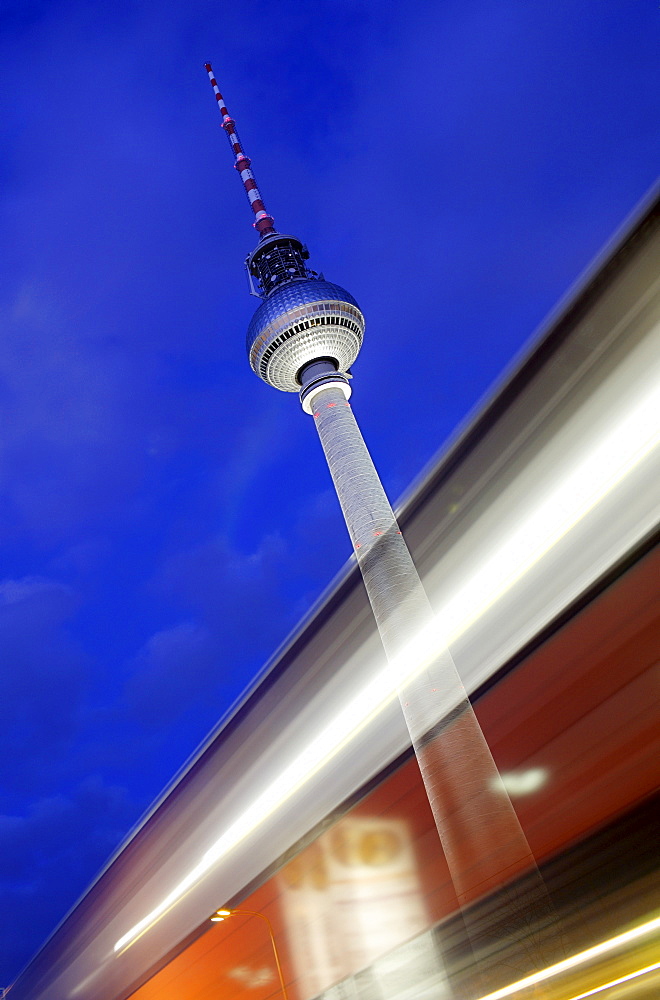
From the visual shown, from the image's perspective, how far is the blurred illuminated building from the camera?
9.45 ft

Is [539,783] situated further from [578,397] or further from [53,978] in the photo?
[53,978]

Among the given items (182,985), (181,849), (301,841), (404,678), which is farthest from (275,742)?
(182,985)

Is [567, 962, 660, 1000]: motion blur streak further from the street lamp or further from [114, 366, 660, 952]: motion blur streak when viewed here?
the street lamp

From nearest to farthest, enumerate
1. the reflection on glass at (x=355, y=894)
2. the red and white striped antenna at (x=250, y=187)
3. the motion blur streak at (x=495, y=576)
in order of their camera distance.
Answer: the motion blur streak at (x=495, y=576)
the reflection on glass at (x=355, y=894)
the red and white striped antenna at (x=250, y=187)

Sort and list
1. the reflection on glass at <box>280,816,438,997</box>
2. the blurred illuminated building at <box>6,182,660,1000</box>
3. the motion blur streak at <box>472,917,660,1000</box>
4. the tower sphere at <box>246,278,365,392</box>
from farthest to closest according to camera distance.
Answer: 1. the tower sphere at <box>246,278,365,392</box>
2. the reflection on glass at <box>280,816,438,997</box>
3. the blurred illuminated building at <box>6,182,660,1000</box>
4. the motion blur streak at <box>472,917,660,1000</box>

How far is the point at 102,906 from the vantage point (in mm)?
7211

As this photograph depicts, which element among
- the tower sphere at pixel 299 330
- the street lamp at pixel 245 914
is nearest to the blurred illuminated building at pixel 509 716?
the street lamp at pixel 245 914

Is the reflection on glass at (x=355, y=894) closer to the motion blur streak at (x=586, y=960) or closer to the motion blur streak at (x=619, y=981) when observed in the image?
the motion blur streak at (x=586, y=960)

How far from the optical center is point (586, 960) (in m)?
2.74

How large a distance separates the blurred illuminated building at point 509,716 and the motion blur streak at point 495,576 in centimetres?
1

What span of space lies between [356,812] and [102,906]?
450 centimetres

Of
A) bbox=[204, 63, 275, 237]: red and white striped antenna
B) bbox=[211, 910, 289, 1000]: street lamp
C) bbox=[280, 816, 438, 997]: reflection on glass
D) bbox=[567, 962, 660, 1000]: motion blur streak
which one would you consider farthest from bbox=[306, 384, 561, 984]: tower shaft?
bbox=[204, 63, 275, 237]: red and white striped antenna

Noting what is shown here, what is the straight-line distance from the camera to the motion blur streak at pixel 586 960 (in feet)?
8.48

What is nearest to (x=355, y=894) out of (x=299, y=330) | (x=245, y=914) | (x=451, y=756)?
(x=451, y=756)
